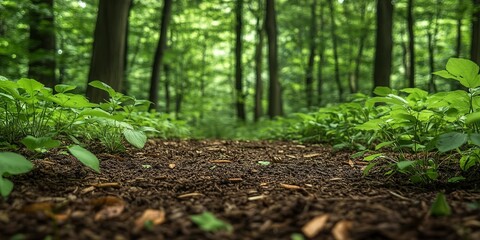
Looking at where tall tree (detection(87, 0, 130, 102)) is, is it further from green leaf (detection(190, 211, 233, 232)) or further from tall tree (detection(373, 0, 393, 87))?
tall tree (detection(373, 0, 393, 87))

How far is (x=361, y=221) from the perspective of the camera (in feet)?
3.99

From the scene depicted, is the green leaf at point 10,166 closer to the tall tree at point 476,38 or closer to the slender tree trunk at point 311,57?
the tall tree at point 476,38

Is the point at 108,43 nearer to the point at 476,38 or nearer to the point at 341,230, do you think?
the point at 341,230

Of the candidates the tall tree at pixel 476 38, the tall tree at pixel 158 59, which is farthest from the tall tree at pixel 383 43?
the tall tree at pixel 158 59

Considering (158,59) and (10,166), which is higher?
(158,59)

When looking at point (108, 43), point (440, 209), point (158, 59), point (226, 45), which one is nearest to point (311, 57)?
point (226, 45)

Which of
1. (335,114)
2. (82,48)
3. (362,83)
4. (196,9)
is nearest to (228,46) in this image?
(196,9)

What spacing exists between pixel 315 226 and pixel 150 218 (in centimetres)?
66

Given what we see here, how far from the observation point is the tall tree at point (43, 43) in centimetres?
652

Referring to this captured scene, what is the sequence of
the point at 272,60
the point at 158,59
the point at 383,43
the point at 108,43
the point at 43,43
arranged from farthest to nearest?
the point at 272,60
the point at 158,59
the point at 43,43
the point at 383,43
the point at 108,43

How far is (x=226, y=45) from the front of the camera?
22.5 m

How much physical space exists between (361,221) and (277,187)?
2.70ft

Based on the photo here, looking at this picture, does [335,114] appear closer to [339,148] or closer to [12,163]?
[339,148]

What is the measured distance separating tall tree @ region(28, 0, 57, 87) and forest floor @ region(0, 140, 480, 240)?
516 cm
